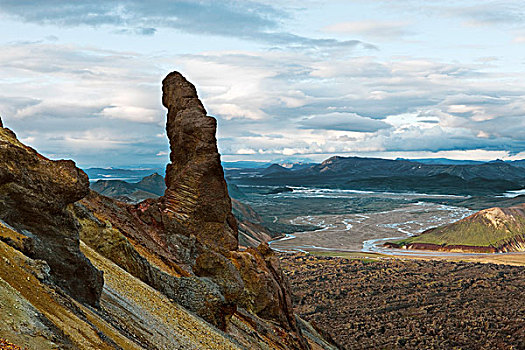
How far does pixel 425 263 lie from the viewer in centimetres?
10894

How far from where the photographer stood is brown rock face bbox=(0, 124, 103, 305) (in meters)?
15.2

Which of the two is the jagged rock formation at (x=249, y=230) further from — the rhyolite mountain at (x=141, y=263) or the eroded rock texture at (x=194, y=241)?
the rhyolite mountain at (x=141, y=263)

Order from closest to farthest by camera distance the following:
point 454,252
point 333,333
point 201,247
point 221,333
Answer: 1. point 221,333
2. point 201,247
3. point 333,333
4. point 454,252

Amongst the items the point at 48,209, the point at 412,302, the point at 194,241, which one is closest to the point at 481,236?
the point at 412,302

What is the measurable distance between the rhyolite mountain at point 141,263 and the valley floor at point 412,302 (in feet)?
63.0

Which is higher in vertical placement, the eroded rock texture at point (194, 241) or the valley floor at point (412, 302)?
the eroded rock texture at point (194, 241)

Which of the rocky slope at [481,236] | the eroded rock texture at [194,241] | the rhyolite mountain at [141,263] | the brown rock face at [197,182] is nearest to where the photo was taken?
the rhyolite mountain at [141,263]

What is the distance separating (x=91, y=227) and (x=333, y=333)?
39.2m

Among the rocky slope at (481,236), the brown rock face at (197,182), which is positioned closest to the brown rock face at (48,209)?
the brown rock face at (197,182)

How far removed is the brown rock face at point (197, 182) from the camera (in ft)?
119

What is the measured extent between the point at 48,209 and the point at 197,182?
20.9m

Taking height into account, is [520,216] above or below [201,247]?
below

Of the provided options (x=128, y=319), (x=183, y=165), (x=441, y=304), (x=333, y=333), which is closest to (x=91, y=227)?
(x=128, y=319)

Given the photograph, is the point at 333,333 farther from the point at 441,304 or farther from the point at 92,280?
the point at 92,280
